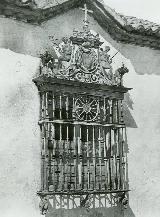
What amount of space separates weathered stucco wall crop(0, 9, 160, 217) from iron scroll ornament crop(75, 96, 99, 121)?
696 millimetres

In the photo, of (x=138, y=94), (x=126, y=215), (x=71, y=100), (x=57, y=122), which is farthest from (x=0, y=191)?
(x=138, y=94)

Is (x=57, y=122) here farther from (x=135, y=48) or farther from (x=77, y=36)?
(x=135, y=48)

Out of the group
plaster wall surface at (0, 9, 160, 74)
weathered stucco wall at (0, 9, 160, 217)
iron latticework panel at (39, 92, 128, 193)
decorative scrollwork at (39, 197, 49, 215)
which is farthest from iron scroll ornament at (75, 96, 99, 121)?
decorative scrollwork at (39, 197, 49, 215)

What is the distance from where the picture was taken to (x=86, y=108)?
304 inches

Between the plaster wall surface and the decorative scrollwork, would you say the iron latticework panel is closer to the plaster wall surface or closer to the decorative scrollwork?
the decorative scrollwork

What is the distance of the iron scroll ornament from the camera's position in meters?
7.66

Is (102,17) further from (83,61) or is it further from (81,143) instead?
(81,143)

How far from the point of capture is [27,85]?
7.37 m

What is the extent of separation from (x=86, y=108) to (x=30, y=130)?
1031mm

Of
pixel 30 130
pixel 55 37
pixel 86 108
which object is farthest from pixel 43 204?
pixel 55 37

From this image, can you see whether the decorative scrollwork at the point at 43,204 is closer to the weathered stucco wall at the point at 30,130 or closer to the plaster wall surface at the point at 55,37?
the weathered stucco wall at the point at 30,130

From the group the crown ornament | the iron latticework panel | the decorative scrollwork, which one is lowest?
the decorative scrollwork

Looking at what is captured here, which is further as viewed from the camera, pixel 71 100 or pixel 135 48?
pixel 135 48

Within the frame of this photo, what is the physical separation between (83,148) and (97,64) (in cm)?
141
